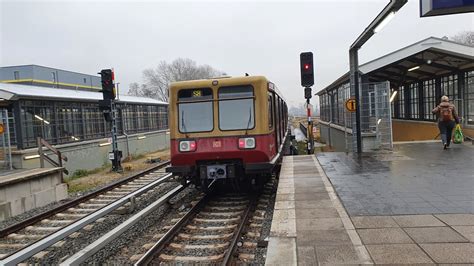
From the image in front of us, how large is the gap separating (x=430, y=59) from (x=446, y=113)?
4561 mm

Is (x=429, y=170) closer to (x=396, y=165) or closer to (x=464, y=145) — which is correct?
(x=396, y=165)

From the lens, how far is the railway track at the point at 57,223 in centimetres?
527

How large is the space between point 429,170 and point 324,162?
9.96ft

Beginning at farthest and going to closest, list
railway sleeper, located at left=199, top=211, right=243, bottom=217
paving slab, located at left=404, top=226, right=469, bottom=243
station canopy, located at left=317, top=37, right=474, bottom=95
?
station canopy, located at left=317, top=37, right=474, bottom=95 < railway sleeper, located at left=199, top=211, right=243, bottom=217 < paving slab, located at left=404, top=226, right=469, bottom=243

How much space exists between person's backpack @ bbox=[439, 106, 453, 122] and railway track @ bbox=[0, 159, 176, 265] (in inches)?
333

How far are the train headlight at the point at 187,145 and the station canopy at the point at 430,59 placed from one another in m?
9.74

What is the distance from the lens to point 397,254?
383 centimetres

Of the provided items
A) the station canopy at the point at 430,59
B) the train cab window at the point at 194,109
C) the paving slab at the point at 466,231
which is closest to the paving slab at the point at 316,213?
the paving slab at the point at 466,231

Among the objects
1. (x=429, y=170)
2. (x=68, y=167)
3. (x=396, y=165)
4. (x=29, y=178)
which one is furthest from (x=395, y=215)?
(x=68, y=167)

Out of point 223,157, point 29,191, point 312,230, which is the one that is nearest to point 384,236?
point 312,230

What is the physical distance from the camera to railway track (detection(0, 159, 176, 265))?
5.27m

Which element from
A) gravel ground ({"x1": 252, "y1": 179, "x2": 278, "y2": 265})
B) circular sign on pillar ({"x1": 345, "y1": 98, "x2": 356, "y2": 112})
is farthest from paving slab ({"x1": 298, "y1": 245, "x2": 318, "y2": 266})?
circular sign on pillar ({"x1": 345, "y1": 98, "x2": 356, "y2": 112})

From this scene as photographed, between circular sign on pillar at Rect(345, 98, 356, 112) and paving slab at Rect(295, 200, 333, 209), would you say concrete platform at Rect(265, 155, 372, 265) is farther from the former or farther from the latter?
circular sign on pillar at Rect(345, 98, 356, 112)

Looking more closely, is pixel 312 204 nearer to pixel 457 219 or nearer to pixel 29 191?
pixel 457 219
